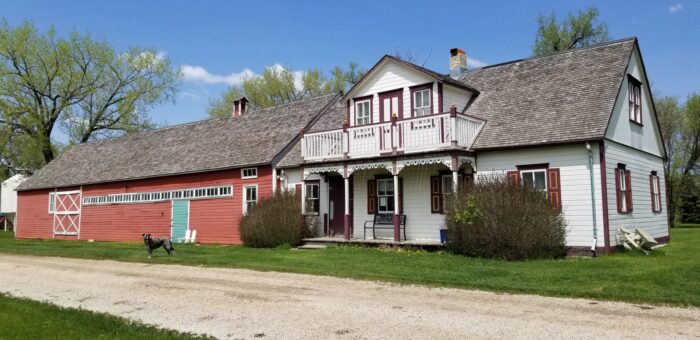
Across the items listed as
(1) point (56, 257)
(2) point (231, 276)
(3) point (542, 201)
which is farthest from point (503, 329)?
(1) point (56, 257)

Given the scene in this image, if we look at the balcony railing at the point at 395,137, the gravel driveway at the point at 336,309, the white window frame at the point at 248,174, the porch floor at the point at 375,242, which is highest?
the balcony railing at the point at 395,137

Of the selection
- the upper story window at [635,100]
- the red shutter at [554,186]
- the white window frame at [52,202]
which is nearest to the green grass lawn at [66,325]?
the red shutter at [554,186]

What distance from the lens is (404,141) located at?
1753 cm

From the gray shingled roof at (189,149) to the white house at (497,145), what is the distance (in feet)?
8.58

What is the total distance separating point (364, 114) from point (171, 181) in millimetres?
11167

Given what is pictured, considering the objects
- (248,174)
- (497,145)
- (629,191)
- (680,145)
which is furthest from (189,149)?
(680,145)

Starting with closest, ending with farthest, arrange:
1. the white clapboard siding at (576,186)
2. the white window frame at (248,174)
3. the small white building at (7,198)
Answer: the white clapboard siding at (576,186) < the white window frame at (248,174) < the small white building at (7,198)

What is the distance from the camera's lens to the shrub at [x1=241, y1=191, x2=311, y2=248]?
19781 millimetres

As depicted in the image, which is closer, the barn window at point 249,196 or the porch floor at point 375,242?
the porch floor at point 375,242

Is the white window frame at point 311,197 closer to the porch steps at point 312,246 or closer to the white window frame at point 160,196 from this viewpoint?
the porch steps at point 312,246

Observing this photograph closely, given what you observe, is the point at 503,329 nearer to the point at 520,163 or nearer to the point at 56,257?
the point at 520,163

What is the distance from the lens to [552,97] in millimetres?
17328

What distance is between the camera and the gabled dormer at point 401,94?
18.4 m

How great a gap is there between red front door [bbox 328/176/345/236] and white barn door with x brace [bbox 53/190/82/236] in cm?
1757
